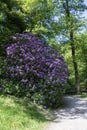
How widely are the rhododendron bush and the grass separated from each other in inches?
30.2

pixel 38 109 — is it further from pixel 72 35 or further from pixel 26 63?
pixel 72 35

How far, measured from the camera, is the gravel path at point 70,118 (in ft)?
28.1

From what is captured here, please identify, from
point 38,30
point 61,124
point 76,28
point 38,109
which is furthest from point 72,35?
point 61,124

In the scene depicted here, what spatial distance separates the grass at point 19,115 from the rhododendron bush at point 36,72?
0.77m

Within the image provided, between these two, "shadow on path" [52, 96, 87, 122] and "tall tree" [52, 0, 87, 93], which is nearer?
"shadow on path" [52, 96, 87, 122]

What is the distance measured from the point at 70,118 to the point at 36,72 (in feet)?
8.55

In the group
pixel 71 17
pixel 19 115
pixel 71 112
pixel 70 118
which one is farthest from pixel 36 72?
pixel 71 17

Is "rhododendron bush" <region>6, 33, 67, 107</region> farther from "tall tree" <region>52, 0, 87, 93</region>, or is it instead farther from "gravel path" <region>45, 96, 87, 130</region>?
"tall tree" <region>52, 0, 87, 93</region>

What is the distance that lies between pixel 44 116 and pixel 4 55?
141 inches

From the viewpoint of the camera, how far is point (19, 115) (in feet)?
29.7

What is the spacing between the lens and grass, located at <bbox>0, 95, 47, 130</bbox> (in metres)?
8.05

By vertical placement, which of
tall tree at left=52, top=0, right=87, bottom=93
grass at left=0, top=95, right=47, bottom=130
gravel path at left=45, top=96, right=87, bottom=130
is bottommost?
gravel path at left=45, top=96, right=87, bottom=130

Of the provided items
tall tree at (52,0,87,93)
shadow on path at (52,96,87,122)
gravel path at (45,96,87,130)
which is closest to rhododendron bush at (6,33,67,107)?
shadow on path at (52,96,87,122)

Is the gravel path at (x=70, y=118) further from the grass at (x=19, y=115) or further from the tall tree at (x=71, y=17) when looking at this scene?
the tall tree at (x=71, y=17)
